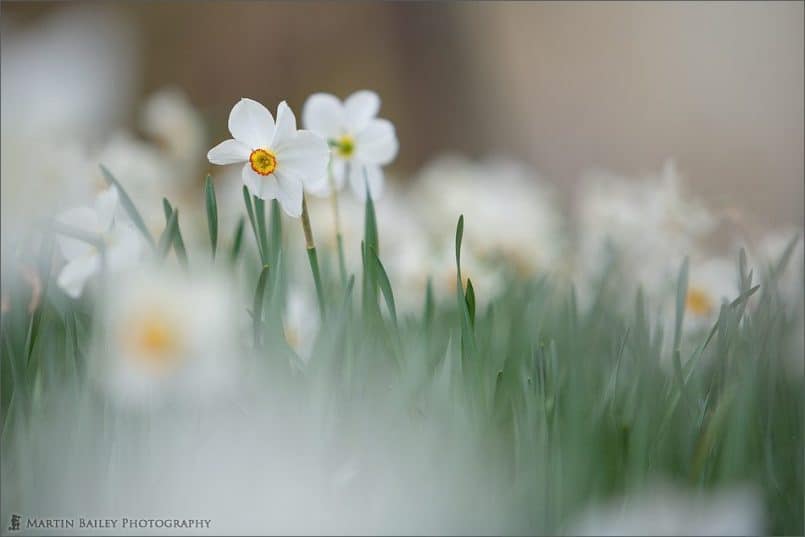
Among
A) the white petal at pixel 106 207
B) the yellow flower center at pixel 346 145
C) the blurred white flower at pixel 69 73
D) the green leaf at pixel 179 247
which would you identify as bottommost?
the green leaf at pixel 179 247

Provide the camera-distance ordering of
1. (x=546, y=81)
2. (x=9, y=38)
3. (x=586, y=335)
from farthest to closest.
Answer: (x=546, y=81)
(x=9, y=38)
(x=586, y=335)

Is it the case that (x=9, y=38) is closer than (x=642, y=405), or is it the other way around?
(x=642, y=405)

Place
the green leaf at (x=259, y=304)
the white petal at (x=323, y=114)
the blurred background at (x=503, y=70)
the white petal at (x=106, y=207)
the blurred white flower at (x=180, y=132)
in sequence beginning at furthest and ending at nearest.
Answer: the blurred background at (x=503, y=70) < the blurred white flower at (x=180, y=132) < the white petal at (x=323, y=114) < the white petal at (x=106, y=207) < the green leaf at (x=259, y=304)

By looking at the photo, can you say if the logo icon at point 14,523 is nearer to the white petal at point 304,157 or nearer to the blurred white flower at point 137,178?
the white petal at point 304,157

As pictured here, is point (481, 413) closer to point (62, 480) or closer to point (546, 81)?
point (62, 480)

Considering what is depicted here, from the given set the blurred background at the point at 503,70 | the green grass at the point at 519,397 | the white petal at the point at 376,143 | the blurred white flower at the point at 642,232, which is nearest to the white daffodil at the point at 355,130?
the white petal at the point at 376,143

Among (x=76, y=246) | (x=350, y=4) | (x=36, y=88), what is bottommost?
(x=76, y=246)

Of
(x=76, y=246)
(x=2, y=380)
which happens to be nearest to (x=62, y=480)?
(x=2, y=380)
